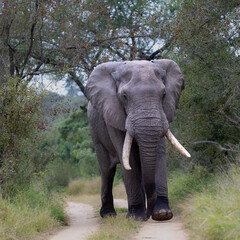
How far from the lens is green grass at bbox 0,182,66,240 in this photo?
814 cm

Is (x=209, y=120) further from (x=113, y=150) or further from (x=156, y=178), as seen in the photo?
(x=156, y=178)

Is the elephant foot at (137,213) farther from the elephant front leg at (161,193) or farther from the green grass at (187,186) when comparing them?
the green grass at (187,186)

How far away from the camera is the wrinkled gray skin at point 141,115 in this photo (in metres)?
8.73

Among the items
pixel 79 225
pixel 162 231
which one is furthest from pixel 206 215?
pixel 79 225

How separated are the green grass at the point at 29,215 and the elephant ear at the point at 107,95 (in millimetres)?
2131

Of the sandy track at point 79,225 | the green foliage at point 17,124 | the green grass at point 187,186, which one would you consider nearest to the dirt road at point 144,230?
the sandy track at point 79,225

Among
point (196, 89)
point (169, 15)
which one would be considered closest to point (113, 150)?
point (196, 89)

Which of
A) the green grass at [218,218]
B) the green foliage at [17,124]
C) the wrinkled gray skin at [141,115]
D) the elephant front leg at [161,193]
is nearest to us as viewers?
the green grass at [218,218]

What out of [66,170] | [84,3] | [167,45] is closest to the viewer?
[84,3]

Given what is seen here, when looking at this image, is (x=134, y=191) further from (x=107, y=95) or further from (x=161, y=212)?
(x=107, y=95)

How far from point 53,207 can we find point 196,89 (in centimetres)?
422

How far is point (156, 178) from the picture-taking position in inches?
360

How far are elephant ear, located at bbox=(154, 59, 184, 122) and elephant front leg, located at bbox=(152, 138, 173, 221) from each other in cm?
56

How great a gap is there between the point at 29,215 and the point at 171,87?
3.50 metres
